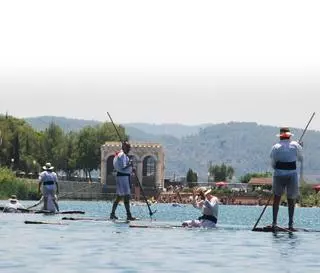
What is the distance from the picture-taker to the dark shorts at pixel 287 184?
28297mm

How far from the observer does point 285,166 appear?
1112 inches

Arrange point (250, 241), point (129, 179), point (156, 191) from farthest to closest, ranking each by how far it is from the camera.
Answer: point (156, 191)
point (129, 179)
point (250, 241)

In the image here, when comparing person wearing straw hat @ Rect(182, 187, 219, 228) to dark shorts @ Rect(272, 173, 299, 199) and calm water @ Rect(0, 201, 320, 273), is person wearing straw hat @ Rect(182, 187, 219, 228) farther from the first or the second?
dark shorts @ Rect(272, 173, 299, 199)

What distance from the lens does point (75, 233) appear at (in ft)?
82.6

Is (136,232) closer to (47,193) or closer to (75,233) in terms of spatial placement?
(75,233)

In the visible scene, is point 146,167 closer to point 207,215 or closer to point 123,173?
point 123,173

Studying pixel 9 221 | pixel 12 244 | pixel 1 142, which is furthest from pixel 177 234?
pixel 1 142

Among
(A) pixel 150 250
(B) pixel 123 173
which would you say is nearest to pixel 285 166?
(B) pixel 123 173

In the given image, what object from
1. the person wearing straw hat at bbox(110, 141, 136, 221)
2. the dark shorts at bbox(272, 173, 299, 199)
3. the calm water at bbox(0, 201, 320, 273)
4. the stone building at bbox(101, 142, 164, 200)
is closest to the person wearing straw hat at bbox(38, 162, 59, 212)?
the person wearing straw hat at bbox(110, 141, 136, 221)

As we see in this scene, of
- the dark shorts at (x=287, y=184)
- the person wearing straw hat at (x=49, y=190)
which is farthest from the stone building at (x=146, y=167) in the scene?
the dark shorts at (x=287, y=184)

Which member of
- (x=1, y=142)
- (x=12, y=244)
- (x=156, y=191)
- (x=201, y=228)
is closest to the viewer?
(x=12, y=244)

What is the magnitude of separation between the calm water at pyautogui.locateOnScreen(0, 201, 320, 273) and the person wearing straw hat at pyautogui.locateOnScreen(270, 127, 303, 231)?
4.77 feet

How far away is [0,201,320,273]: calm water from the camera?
17.9 metres

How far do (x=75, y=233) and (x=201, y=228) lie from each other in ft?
13.9
